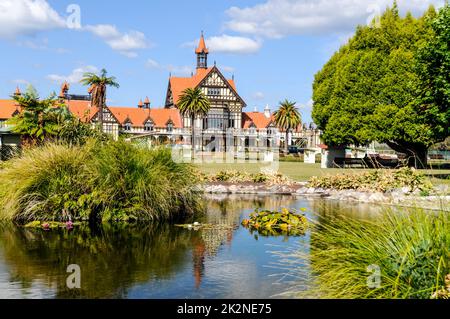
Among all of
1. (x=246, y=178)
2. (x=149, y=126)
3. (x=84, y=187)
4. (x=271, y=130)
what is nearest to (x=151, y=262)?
(x=84, y=187)

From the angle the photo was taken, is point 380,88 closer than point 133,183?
No

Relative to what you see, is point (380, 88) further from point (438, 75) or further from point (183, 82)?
point (183, 82)

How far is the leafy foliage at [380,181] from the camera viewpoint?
18406mm

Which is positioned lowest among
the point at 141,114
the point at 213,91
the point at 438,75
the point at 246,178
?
the point at 246,178

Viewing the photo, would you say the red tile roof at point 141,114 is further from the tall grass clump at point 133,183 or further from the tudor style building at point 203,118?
the tall grass clump at point 133,183

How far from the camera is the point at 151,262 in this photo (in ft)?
29.3

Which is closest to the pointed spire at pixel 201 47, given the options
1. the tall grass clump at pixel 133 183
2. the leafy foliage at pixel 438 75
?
the leafy foliage at pixel 438 75

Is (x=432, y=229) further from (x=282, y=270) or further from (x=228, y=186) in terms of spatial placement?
(x=228, y=186)

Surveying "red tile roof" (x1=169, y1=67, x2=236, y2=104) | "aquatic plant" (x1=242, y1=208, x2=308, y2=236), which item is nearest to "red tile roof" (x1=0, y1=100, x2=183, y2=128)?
"red tile roof" (x1=169, y1=67, x2=236, y2=104)

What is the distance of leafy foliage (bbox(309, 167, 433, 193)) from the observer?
1841 cm

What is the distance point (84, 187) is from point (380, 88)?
93.2 feet

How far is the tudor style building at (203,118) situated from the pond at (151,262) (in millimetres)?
58976
